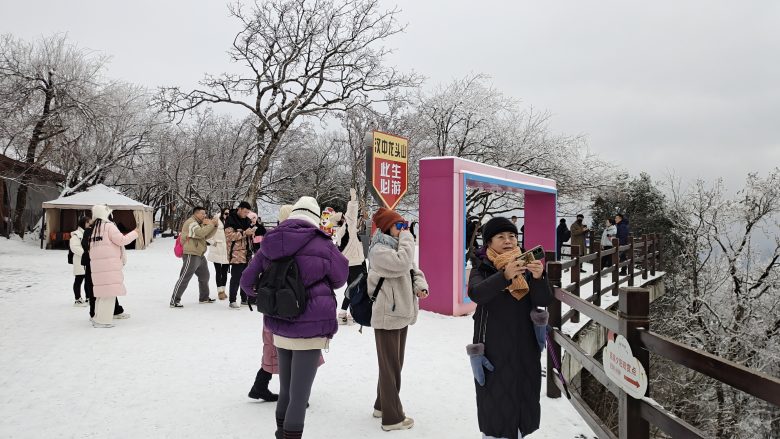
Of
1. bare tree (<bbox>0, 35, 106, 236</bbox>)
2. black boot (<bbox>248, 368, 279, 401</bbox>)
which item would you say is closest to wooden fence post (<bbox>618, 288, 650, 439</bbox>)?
black boot (<bbox>248, 368, 279, 401</bbox>)

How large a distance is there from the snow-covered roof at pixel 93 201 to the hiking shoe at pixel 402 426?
19.2 meters

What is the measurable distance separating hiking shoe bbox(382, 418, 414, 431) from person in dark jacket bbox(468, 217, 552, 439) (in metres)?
1.03

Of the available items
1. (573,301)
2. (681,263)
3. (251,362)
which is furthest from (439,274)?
(681,263)

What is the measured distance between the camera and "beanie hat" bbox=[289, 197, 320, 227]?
321 centimetres

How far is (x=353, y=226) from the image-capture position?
706 cm

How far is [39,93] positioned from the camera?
1889cm

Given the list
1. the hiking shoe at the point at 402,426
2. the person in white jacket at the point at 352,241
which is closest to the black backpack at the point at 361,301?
the hiking shoe at the point at 402,426

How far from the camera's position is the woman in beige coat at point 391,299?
139 inches

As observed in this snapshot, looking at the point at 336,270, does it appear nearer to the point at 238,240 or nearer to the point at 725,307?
the point at 238,240

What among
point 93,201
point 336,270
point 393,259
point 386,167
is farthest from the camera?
point 93,201

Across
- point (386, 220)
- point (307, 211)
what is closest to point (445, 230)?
point (386, 220)

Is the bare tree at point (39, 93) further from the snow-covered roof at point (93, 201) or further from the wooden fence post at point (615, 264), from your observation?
the wooden fence post at point (615, 264)

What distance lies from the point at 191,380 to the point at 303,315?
99.0 inches

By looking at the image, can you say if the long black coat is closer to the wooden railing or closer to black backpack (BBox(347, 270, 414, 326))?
the wooden railing
